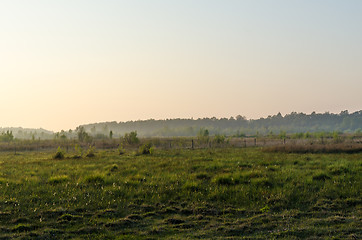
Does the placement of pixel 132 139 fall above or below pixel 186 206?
above

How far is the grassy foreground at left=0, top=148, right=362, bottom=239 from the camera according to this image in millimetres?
10000

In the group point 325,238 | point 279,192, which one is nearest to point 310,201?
point 279,192

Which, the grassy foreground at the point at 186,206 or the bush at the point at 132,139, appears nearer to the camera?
the grassy foreground at the point at 186,206

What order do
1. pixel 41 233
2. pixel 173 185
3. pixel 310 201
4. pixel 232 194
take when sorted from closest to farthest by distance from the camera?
pixel 41 233, pixel 310 201, pixel 232 194, pixel 173 185

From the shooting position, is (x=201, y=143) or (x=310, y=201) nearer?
(x=310, y=201)

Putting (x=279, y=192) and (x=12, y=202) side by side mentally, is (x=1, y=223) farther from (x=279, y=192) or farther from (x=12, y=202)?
(x=279, y=192)

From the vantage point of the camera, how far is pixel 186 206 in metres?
13.1

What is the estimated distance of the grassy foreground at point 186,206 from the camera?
394 inches

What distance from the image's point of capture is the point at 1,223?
11008 millimetres

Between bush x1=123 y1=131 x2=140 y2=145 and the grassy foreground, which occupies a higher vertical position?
bush x1=123 y1=131 x2=140 y2=145

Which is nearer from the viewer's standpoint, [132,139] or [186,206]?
[186,206]

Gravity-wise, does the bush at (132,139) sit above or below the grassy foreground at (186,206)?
above

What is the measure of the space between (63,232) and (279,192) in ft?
31.9

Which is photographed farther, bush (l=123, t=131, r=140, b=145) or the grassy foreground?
bush (l=123, t=131, r=140, b=145)
